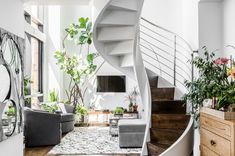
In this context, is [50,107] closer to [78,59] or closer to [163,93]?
[78,59]

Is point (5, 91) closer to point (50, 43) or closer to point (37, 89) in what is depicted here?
point (37, 89)

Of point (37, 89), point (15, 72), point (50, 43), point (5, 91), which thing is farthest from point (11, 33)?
point (50, 43)

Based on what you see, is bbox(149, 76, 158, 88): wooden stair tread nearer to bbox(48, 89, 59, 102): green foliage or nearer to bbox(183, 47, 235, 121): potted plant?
bbox(183, 47, 235, 121): potted plant

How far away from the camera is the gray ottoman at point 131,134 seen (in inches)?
217

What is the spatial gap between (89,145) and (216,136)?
3.64 meters

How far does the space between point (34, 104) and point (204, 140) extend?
571cm

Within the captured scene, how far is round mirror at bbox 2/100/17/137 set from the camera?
122 inches

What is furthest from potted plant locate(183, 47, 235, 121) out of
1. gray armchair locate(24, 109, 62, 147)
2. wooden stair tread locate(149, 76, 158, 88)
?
gray armchair locate(24, 109, 62, 147)

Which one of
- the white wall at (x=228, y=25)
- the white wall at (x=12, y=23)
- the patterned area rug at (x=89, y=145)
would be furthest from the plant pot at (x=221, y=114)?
the patterned area rug at (x=89, y=145)

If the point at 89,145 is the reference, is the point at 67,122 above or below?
above

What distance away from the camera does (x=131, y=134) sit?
556 centimetres

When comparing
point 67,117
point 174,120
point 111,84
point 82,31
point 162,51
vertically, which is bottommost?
point 67,117

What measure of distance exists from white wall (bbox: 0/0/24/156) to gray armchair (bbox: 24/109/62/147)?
199 cm

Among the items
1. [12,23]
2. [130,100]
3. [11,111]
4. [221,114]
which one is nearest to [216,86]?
[221,114]
